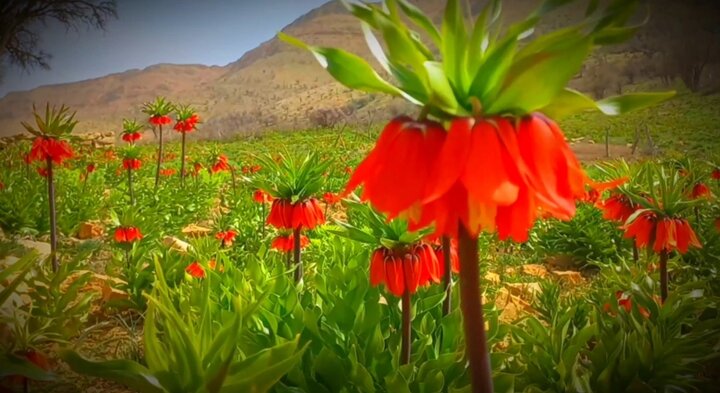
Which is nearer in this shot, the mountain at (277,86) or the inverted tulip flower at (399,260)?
the inverted tulip flower at (399,260)

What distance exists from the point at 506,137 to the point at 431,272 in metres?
0.61

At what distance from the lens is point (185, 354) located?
2.12 feet

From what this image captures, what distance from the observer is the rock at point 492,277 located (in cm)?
262

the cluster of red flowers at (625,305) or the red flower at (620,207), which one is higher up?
the red flower at (620,207)

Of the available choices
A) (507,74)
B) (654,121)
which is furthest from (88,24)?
(654,121)

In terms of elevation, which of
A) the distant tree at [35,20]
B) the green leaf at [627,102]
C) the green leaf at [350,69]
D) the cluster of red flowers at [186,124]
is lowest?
the green leaf at [627,102]

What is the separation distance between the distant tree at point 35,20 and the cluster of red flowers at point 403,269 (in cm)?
269

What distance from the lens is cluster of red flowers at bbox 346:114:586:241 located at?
1.26ft

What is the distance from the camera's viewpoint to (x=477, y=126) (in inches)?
15.8

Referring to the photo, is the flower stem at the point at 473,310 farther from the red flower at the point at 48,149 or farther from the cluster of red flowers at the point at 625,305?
the red flower at the point at 48,149

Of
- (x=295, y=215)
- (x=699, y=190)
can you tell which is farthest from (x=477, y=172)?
(x=699, y=190)

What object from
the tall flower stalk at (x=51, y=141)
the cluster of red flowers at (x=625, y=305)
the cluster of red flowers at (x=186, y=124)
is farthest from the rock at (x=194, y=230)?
the cluster of red flowers at (x=625, y=305)

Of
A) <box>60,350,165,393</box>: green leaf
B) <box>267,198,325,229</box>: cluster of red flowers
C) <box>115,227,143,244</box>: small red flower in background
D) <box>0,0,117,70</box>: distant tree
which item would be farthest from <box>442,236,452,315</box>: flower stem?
<box>0,0,117,70</box>: distant tree

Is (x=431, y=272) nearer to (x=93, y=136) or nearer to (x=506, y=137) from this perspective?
(x=506, y=137)
